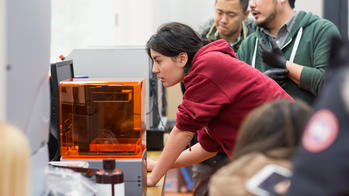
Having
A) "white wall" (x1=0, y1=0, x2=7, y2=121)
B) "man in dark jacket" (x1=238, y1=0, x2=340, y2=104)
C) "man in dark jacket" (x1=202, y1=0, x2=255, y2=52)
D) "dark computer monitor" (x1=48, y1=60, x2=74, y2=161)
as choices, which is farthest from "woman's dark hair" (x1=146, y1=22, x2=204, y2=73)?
"man in dark jacket" (x1=202, y1=0, x2=255, y2=52)

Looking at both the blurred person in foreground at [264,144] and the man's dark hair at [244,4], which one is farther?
the man's dark hair at [244,4]

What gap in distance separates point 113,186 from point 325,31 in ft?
4.09

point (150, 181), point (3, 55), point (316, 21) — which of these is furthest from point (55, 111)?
point (316, 21)

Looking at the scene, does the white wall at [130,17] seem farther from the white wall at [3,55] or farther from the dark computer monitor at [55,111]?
the white wall at [3,55]

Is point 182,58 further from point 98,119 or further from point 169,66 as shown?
point 98,119

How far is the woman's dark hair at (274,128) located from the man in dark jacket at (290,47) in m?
1.23

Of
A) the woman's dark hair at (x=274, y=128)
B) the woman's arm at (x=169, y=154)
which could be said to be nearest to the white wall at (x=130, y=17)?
the woman's arm at (x=169, y=154)

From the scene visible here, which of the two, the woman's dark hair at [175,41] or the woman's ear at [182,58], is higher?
the woman's dark hair at [175,41]

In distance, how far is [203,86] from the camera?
1.48 metres

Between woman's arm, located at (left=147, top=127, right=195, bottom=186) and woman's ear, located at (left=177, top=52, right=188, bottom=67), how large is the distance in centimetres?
24

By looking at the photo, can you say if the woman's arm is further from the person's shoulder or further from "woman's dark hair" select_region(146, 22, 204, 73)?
the person's shoulder

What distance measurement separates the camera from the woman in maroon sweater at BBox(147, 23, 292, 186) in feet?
4.83

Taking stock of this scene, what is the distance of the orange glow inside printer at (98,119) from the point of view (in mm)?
1400

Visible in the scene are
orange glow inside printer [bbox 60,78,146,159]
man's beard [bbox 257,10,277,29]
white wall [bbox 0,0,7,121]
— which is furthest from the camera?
man's beard [bbox 257,10,277,29]
